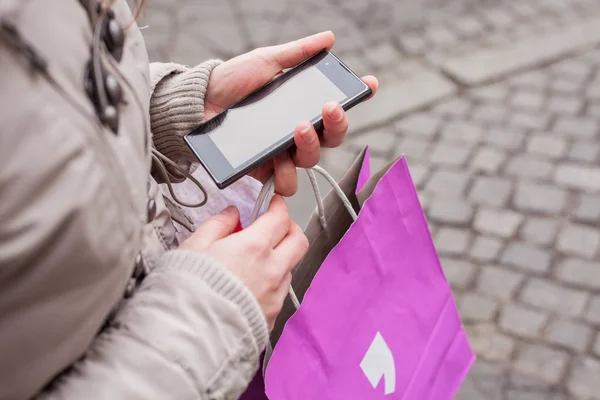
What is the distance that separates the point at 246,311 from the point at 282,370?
20 centimetres

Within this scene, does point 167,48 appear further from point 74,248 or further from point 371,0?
point 74,248

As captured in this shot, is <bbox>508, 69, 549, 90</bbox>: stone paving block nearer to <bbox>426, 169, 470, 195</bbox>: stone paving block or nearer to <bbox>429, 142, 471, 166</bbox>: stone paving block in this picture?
<bbox>429, 142, 471, 166</bbox>: stone paving block

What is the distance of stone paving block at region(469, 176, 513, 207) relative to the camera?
2.56 metres

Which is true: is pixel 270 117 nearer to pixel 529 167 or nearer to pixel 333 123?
pixel 333 123

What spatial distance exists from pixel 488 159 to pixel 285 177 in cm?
181

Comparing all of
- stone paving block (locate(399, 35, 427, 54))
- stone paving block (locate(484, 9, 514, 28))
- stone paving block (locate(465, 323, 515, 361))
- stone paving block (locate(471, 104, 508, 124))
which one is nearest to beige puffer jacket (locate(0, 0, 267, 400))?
stone paving block (locate(465, 323, 515, 361))

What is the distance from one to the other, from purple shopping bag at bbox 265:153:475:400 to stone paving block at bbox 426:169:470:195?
1297 mm

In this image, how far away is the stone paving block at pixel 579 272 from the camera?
2248mm

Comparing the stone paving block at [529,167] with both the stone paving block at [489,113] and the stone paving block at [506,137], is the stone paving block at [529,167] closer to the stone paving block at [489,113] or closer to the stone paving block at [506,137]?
the stone paving block at [506,137]

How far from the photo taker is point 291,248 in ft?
3.29

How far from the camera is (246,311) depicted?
2.83 feet

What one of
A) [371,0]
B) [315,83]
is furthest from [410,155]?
[315,83]

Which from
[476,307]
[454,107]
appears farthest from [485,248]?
[454,107]

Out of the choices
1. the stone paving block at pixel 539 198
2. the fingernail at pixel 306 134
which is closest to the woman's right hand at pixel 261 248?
the fingernail at pixel 306 134
